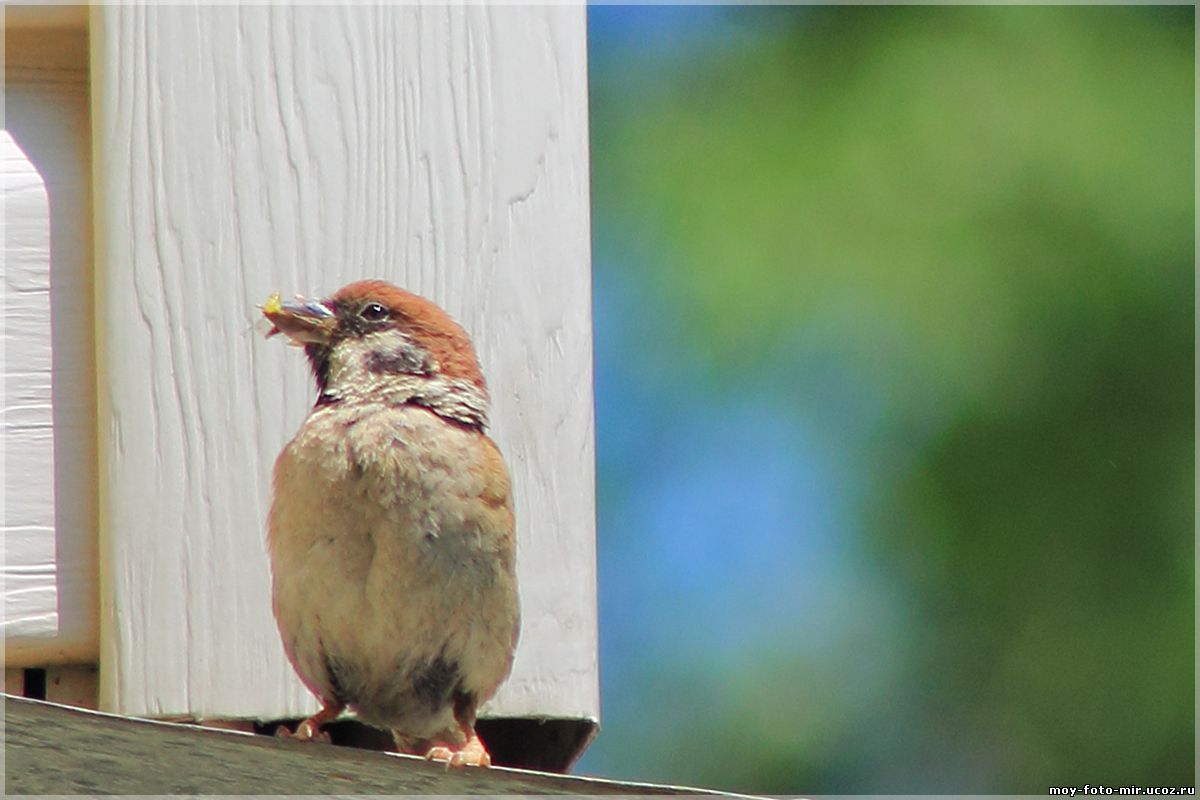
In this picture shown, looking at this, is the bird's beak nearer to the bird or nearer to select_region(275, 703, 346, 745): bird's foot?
the bird

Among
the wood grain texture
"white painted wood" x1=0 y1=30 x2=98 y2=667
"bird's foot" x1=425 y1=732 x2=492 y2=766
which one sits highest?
"white painted wood" x1=0 y1=30 x2=98 y2=667

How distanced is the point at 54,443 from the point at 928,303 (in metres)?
2.45

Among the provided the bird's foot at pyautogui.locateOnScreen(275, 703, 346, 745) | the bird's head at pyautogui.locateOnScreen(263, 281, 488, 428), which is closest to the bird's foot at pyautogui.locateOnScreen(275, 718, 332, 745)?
the bird's foot at pyautogui.locateOnScreen(275, 703, 346, 745)

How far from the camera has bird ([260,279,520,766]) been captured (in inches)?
106

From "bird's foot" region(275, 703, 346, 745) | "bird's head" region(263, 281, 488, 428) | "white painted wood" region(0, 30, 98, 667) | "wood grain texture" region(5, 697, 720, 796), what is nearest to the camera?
"wood grain texture" region(5, 697, 720, 796)

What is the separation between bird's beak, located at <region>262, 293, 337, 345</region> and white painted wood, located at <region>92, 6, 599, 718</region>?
5 centimetres

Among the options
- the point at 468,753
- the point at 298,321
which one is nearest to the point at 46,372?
the point at 298,321

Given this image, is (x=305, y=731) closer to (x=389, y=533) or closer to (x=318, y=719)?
(x=318, y=719)

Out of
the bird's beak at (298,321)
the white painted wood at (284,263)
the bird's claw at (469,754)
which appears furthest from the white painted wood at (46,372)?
the bird's claw at (469,754)

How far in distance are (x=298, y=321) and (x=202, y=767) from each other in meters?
1.01

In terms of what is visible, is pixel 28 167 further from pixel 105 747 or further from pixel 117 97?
pixel 105 747

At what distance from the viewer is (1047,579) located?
4.60 m

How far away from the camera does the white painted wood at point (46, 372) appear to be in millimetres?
2615

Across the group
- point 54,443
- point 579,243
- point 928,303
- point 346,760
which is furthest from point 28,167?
point 928,303
